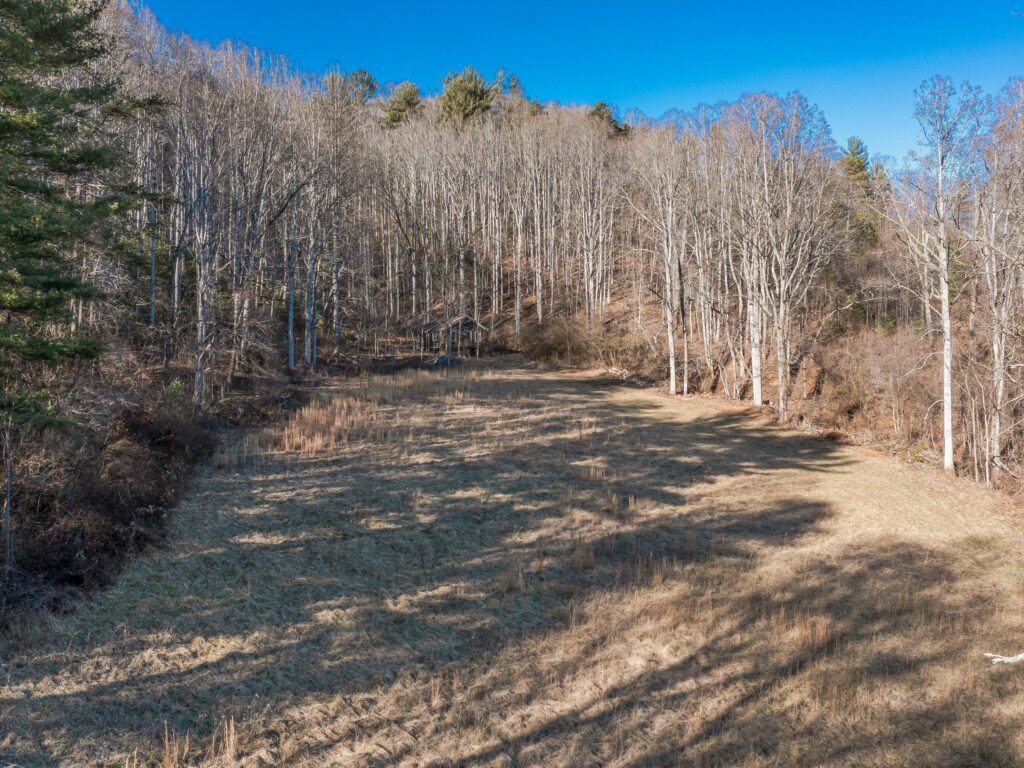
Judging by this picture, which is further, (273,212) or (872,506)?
(273,212)

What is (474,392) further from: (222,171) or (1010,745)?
(1010,745)

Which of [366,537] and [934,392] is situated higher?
[934,392]

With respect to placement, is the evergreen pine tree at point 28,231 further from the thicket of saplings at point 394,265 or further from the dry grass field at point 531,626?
the dry grass field at point 531,626

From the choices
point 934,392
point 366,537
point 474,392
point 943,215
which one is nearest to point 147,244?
point 474,392

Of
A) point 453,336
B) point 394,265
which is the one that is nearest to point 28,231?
point 453,336

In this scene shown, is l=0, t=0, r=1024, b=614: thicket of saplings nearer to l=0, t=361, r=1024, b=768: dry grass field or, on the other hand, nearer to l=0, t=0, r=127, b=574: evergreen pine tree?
l=0, t=0, r=127, b=574: evergreen pine tree

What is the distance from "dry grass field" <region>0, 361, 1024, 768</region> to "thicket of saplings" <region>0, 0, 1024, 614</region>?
2.19 metres

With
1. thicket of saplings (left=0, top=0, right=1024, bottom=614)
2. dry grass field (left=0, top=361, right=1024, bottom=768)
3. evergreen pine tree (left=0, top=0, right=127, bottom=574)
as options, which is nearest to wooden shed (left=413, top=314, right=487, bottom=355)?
thicket of saplings (left=0, top=0, right=1024, bottom=614)

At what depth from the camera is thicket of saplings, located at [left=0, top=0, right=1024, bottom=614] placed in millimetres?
11016

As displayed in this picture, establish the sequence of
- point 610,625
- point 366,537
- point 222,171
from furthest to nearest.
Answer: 1. point 222,171
2. point 366,537
3. point 610,625

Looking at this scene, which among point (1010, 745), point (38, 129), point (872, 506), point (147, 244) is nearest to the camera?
point (1010, 745)

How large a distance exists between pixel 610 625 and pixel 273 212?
2441 cm

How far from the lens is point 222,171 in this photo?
20.8 m

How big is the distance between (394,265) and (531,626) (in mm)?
38729
